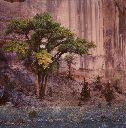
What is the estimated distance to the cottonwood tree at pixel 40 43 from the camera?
2168 centimetres

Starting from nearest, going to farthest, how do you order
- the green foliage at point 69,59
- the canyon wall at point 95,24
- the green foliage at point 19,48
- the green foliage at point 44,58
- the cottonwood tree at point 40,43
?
the green foliage at point 44,58
the green foliage at point 19,48
the cottonwood tree at point 40,43
the green foliage at point 69,59
the canyon wall at point 95,24

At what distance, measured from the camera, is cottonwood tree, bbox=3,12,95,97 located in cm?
2168

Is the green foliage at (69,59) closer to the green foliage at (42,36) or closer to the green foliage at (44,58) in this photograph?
the green foliage at (42,36)

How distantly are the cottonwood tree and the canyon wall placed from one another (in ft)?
18.9

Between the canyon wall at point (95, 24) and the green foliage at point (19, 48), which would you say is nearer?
the green foliage at point (19, 48)

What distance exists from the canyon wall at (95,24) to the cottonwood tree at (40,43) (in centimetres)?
577

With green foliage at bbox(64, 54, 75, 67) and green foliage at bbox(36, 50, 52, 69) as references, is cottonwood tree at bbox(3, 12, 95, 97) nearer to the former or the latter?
green foliage at bbox(36, 50, 52, 69)

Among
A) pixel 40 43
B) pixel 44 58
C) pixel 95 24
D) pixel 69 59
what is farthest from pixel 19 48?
pixel 95 24

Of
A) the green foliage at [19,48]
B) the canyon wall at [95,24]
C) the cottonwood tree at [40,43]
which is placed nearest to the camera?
the green foliage at [19,48]

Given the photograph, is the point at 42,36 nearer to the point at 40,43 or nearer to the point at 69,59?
the point at 40,43

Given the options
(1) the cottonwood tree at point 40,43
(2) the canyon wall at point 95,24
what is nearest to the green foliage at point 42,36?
(1) the cottonwood tree at point 40,43

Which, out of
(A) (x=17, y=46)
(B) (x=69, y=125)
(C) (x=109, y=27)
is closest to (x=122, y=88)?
(C) (x=109, y=27)

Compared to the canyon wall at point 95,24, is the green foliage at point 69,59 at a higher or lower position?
lower

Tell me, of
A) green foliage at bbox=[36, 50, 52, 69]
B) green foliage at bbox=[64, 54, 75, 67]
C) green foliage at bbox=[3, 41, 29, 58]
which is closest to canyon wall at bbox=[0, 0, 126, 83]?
green foliage at bbox=[64, 54, 75, 67]
